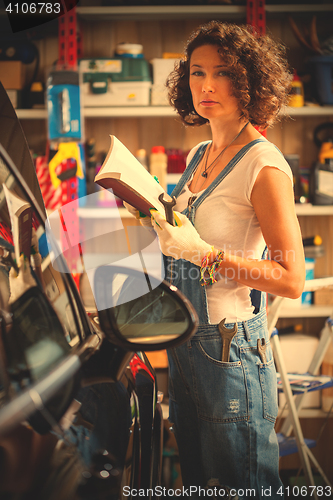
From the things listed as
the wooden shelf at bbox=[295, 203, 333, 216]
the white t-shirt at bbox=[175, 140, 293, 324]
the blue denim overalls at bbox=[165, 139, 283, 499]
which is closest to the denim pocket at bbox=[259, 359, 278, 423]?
the blue denim overalls at bbox=[165, 139, 283, 499]

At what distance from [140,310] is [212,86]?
1.75 feet

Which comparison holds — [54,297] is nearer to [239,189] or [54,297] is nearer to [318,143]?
[239,189]

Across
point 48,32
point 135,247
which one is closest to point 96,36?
point 48,32

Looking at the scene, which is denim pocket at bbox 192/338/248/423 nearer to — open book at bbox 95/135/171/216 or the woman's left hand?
the woman's left hand

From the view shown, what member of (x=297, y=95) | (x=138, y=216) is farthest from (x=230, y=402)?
(x=297, y=95)

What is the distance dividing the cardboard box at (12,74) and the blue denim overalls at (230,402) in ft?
5.06

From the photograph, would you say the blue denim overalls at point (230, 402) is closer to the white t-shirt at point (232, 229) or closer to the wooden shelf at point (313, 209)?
the white t-shirt at point (232, 229)

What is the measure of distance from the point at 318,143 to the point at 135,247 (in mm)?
1177

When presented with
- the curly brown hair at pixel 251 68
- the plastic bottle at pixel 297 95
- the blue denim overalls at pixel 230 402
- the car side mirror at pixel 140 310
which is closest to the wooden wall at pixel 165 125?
the plastic bottle at pixel 297 95

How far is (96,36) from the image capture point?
2062 mm

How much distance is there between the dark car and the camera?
371 millimetres

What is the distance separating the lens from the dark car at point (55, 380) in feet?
1.22

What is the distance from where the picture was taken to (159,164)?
6.23 ft

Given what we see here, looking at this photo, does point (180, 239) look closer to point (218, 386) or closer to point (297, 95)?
point (218, 386)
